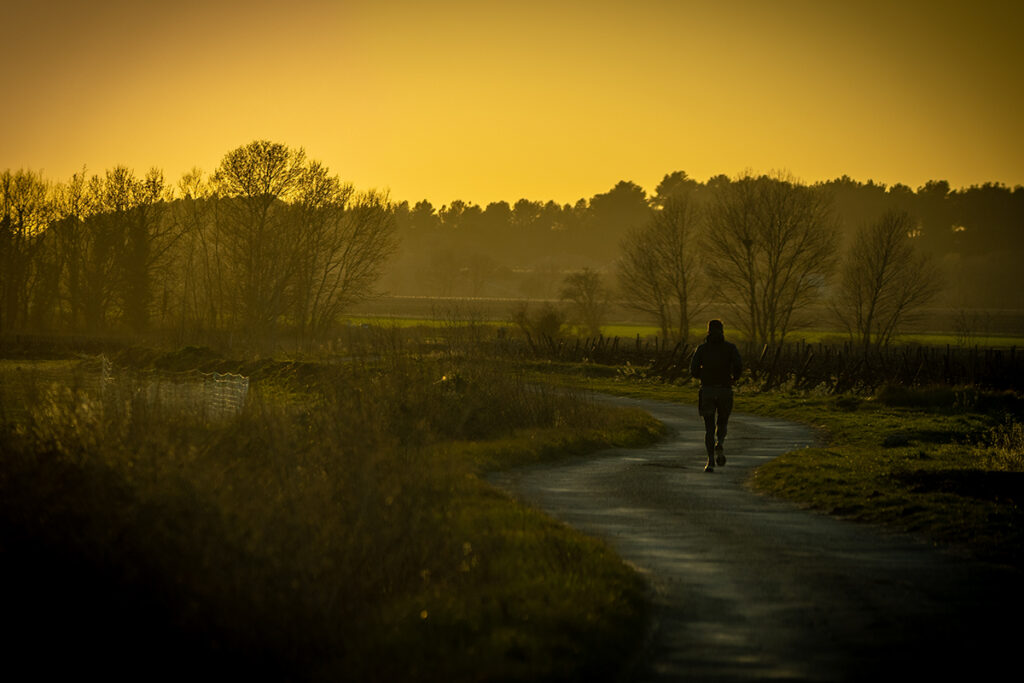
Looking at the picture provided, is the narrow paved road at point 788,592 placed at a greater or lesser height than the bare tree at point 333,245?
lesser

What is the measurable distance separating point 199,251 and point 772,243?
134ft

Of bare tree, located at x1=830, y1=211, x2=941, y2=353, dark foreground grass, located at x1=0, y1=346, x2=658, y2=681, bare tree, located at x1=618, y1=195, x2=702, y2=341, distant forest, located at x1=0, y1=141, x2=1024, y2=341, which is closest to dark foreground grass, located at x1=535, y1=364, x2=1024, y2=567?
dark foreground grass, located at x1=0, y1=346, x2=658, y2=681

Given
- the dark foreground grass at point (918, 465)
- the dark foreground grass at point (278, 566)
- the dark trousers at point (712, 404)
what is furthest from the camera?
the dark trousers at point (712, 404)

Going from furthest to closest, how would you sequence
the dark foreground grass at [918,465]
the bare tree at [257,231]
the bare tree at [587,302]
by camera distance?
the bare tree at [587,302] → the bare tree at [257,231] → the dark foreground grass at [918,465]

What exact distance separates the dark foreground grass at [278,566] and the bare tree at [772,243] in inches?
2577

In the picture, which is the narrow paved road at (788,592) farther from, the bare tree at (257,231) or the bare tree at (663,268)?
the bare tree at (663,268)

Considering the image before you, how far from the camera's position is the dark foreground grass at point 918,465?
13633mm

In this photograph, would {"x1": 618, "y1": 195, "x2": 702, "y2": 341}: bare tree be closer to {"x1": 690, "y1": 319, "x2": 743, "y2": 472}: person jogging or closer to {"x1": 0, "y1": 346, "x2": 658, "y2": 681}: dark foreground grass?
{"x1": 690, "y1": 319, "x2": 743, "y2": 472}: person jogging

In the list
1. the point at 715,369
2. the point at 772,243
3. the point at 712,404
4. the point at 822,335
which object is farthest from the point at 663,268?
the point at 715,369

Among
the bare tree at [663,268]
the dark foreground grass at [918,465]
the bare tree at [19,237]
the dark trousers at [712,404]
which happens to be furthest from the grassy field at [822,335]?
the dark trousers at [712,404]

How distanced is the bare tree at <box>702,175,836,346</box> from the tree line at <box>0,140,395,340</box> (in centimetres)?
2474

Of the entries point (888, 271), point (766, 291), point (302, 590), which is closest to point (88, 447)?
point (302, 590)

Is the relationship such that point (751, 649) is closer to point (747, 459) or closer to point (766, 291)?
point (747, 459)

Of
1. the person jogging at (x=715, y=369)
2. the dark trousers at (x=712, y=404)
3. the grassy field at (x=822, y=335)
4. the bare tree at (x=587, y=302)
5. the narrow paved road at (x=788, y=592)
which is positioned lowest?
the narrow paved road at (x=788, y=592)
